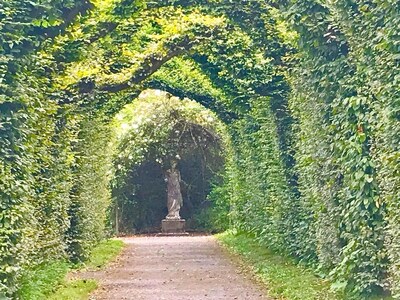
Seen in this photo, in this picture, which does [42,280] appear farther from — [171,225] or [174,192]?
[171,225]

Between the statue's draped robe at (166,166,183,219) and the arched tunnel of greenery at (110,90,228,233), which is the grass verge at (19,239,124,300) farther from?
the statue's draped robe at (166,166,183,219)

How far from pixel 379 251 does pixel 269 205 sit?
980cm

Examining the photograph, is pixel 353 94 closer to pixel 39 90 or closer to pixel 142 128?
pixel 39 90

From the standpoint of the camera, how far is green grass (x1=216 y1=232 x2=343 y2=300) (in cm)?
1014

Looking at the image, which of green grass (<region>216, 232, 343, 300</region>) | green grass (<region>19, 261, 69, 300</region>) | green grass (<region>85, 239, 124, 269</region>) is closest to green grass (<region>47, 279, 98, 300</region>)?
green grass (<region>19, 261, 69, 300</region>)

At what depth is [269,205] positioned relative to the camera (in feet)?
57.9

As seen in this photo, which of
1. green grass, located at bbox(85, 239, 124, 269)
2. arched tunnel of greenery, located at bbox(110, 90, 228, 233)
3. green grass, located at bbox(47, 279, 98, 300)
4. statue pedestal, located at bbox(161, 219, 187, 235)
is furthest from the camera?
statue pedestal, located at bbox(161, 219, 187, 235)

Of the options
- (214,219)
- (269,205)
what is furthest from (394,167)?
(214,219)

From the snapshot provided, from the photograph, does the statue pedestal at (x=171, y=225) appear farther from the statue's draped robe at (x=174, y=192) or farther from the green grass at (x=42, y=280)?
the green grass at (x=42, y=280)

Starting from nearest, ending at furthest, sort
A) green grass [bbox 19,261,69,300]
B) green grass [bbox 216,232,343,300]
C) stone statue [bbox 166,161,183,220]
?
green grass [bbox 19,261,69,300], green grass [bbox 216,232,343,300], stone statue [bbox 166,161,183,220]

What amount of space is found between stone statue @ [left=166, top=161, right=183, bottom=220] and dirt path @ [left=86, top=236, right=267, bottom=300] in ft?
41.2

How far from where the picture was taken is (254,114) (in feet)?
60.5

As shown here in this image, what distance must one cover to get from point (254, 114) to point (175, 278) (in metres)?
6.07

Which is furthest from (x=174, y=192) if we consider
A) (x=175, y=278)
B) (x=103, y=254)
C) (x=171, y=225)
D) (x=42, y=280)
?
(x=42, y=280)
